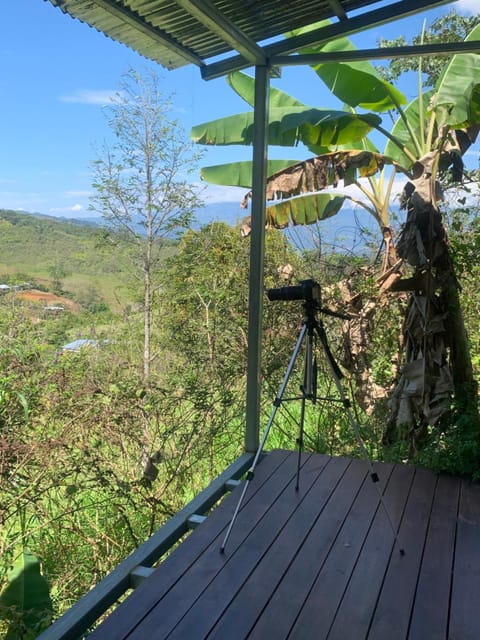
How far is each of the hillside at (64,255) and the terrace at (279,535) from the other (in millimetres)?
934

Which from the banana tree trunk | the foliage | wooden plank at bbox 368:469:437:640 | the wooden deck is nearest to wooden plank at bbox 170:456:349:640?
the wooden deck

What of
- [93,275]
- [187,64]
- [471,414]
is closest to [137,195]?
[93,275]

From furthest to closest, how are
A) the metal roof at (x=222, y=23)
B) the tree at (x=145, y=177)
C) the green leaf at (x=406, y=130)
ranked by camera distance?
the green leaf at (x=406, y=130) < the tree at (x=145, y=177) < the metal roof at (x=222, y=23)

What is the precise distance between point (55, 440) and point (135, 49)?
6.37 feet

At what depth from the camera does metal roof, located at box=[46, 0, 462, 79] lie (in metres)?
2.15

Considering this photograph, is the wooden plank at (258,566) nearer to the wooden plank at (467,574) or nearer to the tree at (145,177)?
the wooden plank at (467,574)

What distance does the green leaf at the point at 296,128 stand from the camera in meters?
3.19

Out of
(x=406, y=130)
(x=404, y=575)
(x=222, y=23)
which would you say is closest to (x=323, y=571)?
(x=404, y=575)

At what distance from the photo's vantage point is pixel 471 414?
320 cm

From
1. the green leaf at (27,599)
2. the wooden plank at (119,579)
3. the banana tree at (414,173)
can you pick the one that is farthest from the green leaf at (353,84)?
the green leaf at (27,599)

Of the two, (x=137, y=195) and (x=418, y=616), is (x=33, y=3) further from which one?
Result: (x=418, y=616)

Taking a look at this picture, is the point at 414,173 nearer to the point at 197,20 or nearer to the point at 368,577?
the point at 197,20

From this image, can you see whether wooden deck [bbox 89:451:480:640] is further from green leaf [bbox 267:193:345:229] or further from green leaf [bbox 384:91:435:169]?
green leaf [bbox 384:91:435:169]

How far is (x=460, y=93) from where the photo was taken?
10.2 ft
